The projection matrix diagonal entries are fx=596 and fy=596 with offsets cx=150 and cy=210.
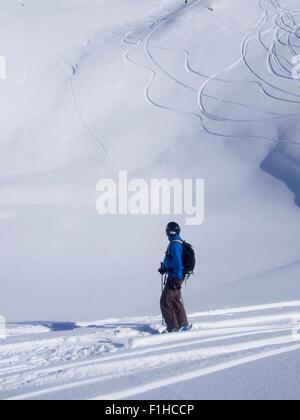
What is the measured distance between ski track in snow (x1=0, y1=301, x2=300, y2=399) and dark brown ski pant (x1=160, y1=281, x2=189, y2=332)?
0.98 feet

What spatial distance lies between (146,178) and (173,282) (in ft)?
43.3

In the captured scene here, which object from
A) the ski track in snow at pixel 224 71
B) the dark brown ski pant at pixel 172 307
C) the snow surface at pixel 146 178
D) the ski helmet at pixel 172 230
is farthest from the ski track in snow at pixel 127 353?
the ski track in snow at pixel 224 71

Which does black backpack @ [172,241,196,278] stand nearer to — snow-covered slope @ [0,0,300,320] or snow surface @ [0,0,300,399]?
snow surface @ [0,0,300,399]

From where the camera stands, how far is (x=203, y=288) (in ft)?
41.2

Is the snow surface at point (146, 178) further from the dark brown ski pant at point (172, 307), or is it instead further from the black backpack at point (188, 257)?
the black backpack at point (188, 257)

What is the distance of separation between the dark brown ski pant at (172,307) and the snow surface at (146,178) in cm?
35

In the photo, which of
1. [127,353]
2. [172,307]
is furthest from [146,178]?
[127,353]

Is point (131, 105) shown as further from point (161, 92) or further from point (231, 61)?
point (231, 61)

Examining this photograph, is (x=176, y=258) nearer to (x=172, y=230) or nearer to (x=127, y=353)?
(x=172, y=230)

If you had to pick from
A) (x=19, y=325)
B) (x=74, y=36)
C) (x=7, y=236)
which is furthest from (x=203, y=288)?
(x=74, y=36)

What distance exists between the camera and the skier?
735cm

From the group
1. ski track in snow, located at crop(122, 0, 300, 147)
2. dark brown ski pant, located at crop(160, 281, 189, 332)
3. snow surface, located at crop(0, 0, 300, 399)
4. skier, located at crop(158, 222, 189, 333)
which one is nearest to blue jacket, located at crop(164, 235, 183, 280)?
skier, located at crop(158, 222, 189, 333)

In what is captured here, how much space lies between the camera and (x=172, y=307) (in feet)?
25.0

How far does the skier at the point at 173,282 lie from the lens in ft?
24.1
